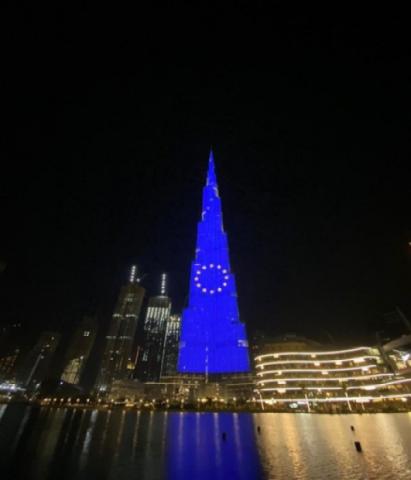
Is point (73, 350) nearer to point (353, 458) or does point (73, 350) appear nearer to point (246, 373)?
point (246, 373)

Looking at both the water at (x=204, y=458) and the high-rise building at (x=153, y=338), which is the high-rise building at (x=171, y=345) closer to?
the high-rise building at (x=153, y=338)

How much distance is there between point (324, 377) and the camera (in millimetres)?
87000

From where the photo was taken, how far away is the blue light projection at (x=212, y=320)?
10581 cm

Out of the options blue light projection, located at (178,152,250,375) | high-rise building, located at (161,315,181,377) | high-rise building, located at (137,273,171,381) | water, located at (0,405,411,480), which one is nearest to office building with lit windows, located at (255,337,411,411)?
blue light projection, located at (178,152,250,375)

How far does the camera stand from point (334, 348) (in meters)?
93.9

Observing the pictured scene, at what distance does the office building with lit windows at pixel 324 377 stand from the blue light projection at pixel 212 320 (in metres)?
13.1

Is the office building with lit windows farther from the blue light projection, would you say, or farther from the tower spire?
the tower spire

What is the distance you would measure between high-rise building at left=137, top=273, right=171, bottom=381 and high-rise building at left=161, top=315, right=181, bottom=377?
2.35 m

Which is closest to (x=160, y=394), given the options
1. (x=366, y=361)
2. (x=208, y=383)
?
(x=208, y=383)

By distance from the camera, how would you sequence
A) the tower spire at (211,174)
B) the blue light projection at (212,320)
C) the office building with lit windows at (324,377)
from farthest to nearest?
the tower spire at (211,174) → the blue light projection at (212,320) → the office building with lit windows at (324,377)

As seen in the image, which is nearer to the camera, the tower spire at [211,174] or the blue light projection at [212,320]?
the blue light projection at [212,320]

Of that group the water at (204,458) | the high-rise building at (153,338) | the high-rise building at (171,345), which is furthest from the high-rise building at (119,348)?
the water at (204,458)

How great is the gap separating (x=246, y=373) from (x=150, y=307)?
10658 centimetres

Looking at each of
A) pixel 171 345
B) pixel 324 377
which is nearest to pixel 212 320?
pixel 324 377
